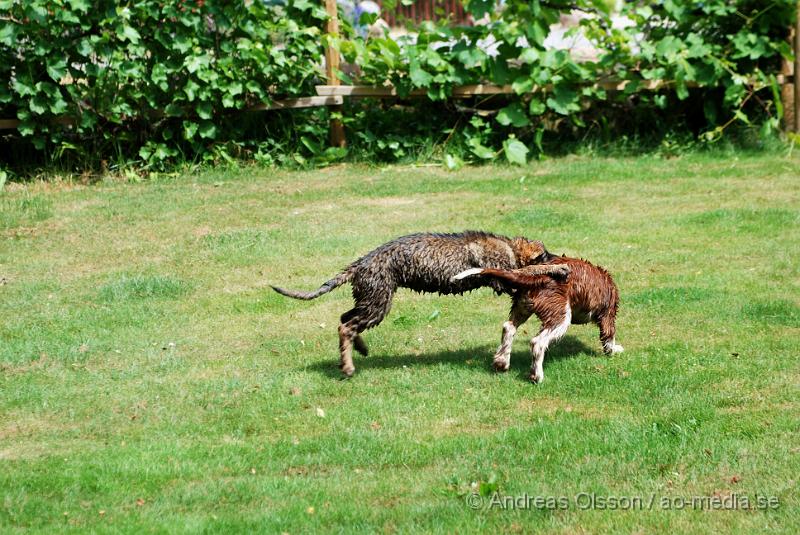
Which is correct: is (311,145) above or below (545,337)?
above

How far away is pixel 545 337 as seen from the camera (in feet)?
21.4

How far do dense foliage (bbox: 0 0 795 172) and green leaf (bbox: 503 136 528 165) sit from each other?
0.03m

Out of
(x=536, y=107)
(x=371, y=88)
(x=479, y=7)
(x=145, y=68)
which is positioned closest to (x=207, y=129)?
(x=145, y=68)

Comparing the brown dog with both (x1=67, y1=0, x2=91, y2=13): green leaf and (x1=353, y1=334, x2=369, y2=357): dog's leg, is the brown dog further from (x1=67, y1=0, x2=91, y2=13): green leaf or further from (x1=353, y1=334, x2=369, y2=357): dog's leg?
(x1=67, y1=0, x2=91, y2=13): green leaf

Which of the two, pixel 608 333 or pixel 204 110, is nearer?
pixel 608 333

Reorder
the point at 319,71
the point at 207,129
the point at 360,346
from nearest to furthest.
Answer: the point at 360,346 < the point at 207,129 < the point at 319,71

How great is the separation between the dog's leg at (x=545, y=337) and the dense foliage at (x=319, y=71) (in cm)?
657

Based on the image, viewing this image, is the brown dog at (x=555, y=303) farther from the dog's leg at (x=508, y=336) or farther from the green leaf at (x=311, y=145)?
the green leaf at (x=311, y=145)

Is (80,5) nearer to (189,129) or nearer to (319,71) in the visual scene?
(189,129)

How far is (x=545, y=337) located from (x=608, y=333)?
65cm

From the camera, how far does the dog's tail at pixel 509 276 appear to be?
6503mm

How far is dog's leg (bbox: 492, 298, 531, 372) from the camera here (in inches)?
264

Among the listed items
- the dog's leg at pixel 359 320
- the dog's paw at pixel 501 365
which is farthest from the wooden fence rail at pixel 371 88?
the dog's paw at pixel 501 365

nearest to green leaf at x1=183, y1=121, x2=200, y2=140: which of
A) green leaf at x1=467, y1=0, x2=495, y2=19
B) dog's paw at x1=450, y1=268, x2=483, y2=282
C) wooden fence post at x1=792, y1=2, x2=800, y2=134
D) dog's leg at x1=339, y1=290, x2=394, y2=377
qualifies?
green leaf at x1=467, y1=0, x2=495, y2=19
